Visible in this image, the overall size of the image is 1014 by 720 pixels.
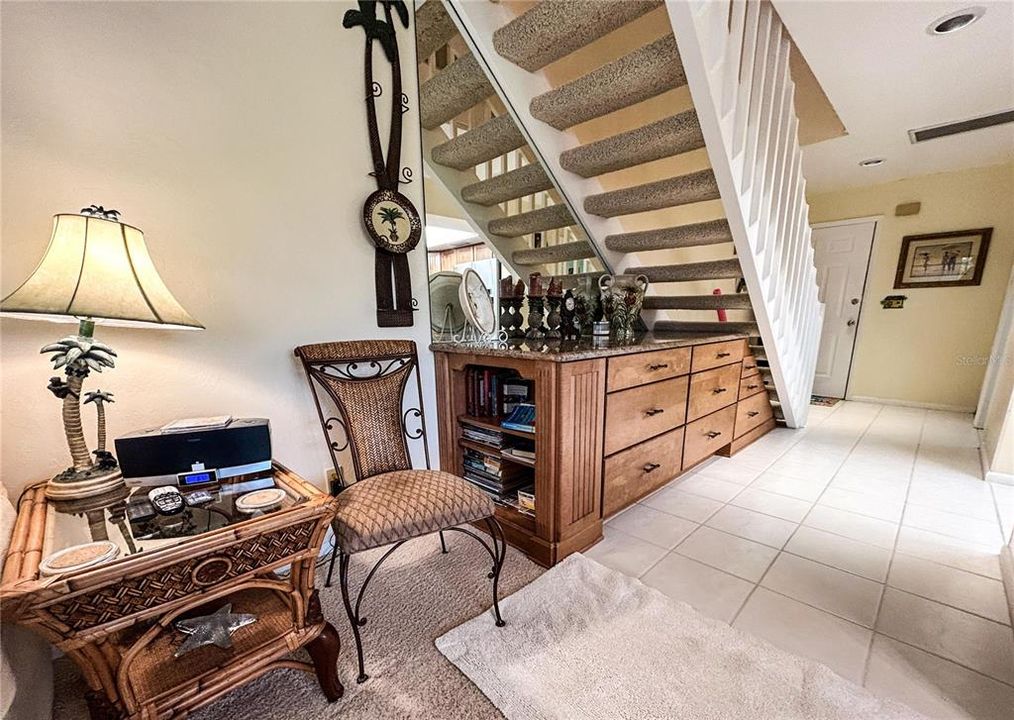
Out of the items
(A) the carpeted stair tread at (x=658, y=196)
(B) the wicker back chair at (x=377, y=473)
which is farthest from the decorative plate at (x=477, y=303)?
(A) the carpeted stair tread at (x=658, y=196)

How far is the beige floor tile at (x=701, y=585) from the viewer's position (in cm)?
135

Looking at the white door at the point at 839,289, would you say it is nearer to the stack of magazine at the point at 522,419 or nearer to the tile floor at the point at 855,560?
the tile floor at the point at 855,560

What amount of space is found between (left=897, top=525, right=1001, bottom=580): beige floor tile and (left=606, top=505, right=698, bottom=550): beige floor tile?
2.88 ft

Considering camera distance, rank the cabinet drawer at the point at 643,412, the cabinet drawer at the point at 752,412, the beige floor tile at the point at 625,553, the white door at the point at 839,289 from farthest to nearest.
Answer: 1. the white door at the point at 839,289
2. the cabinet drawer at the point at 752,412
3. the cabinet drawer at the point at 643,412
4. the beige floor tile at the point at 625,553

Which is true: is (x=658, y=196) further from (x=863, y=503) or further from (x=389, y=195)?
(x=863, y=503)

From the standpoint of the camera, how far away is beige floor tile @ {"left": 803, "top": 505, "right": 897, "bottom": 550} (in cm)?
175

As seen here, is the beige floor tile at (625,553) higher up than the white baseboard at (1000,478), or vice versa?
the beige floor tile at (625,553)

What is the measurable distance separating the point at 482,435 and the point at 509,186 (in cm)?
143

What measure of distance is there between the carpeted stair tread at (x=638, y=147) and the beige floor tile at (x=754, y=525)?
1.78 meters

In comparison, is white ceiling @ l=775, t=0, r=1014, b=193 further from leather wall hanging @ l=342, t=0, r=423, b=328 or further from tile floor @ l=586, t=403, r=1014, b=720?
tile floor @ l=586, t=403, r=1014, b=720

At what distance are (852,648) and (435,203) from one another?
248cm

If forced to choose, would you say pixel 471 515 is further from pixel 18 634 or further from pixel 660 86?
pixel 660 86

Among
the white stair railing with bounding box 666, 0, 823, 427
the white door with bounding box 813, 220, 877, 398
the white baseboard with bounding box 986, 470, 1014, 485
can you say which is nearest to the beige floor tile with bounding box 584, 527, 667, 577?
the white stair railing with bounding box 666, 0, 823, 427

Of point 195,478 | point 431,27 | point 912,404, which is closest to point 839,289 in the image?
point 912,404
